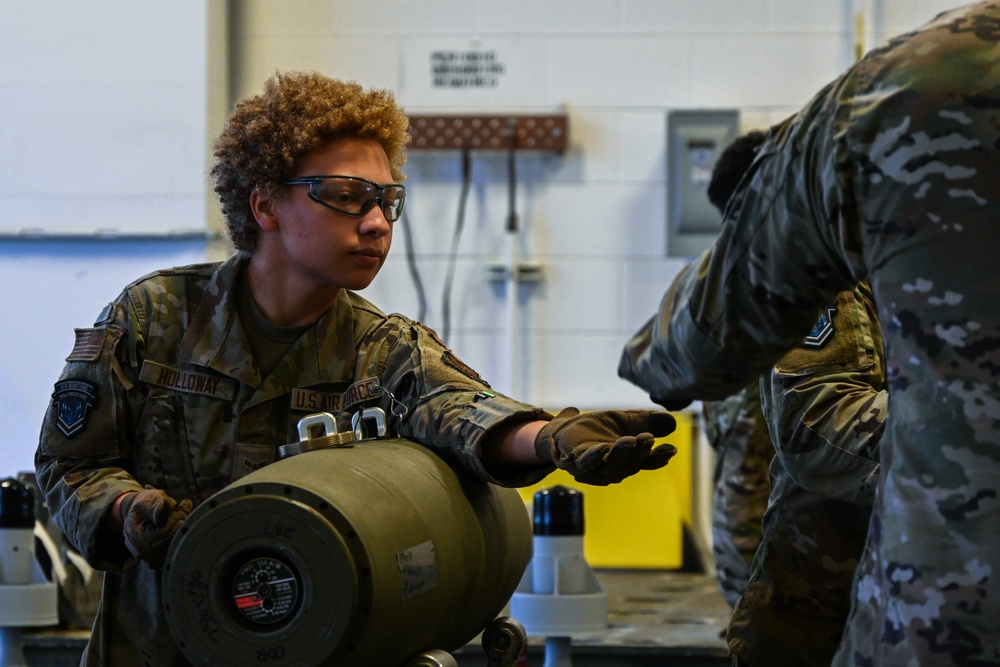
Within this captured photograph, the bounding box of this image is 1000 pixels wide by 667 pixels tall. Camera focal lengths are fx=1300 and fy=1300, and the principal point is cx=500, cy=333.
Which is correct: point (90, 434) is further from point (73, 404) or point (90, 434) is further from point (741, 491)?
point (741, 491)

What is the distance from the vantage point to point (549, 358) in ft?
17.8

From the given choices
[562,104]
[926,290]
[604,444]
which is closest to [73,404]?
[604,444]

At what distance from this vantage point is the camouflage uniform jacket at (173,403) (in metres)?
2.04

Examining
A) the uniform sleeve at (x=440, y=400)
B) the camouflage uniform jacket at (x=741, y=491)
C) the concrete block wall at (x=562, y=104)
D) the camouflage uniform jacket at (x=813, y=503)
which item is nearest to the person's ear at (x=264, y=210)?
the uniform sleeve at (x=440, y=400)

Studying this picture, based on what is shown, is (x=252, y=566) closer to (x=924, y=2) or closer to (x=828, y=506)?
(x=828, y=506)

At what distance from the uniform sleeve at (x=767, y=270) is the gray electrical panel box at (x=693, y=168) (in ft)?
12.9

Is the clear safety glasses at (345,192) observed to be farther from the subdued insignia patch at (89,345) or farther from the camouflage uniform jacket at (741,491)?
the camouflage uniform jacket at (741,491)

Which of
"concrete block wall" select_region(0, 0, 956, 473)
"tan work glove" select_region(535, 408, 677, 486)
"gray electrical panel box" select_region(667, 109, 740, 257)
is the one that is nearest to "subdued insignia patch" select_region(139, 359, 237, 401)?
"tan work glove" select_region(535, 408, 677, 486)

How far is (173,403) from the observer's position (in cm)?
209

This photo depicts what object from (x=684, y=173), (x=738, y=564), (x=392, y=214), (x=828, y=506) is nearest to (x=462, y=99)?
(x=684, y=173)

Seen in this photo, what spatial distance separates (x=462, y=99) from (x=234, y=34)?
998 mm

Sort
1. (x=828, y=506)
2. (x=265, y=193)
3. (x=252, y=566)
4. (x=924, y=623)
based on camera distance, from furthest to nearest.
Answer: (x=265, y=193) < (x=828, y=506) < (x=252, y=566) < (x=924, y=623)

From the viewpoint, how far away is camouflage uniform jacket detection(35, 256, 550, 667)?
2.04m

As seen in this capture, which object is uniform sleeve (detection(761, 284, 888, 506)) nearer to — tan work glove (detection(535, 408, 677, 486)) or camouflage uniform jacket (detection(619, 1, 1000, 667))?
tan work glove (detection(535, 408, 677, 486))
